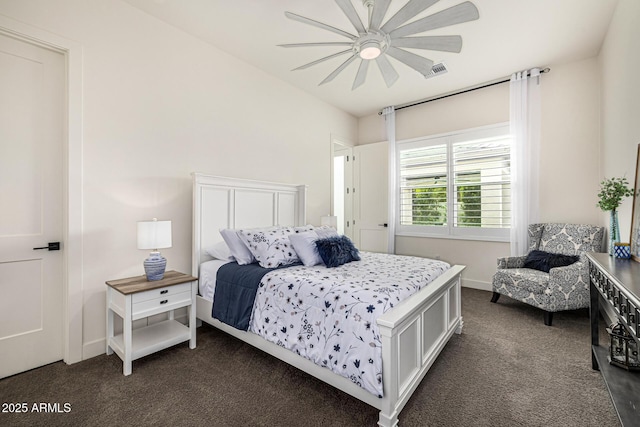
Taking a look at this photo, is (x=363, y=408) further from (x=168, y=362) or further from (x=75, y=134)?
(x=75, y=134)

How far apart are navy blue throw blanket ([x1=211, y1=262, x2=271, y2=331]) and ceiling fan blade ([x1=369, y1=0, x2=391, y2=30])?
2.07 meters

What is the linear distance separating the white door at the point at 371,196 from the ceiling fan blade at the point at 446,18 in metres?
3.08

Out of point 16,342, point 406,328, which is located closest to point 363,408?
point 406,328

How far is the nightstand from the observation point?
7.00 feet

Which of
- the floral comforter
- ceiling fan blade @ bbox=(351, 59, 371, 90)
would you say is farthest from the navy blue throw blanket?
ceiling fan blade @ bbox=(351, 59, 371, 90)

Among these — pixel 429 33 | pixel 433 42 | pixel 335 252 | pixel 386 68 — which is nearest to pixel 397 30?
pixel 433 42

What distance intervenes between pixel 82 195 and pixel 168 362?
153 centimetres

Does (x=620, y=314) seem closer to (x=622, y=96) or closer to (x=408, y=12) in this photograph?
(x=408, y=12)

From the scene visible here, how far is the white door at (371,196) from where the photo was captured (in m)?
5.09

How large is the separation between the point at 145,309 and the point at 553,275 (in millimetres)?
3910

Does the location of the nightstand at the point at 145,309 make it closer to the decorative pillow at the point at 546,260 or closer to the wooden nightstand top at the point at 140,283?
the wooden nightstand top at the point at 140,283

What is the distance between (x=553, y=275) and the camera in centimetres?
301

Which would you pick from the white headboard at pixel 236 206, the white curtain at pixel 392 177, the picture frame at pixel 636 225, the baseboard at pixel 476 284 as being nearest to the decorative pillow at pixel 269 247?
the white headboard at pixel 236 206

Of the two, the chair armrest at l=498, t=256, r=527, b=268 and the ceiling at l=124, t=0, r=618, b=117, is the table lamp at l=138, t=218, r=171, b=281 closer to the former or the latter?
the ceiling at l=124, t=0, r=618, b=117
